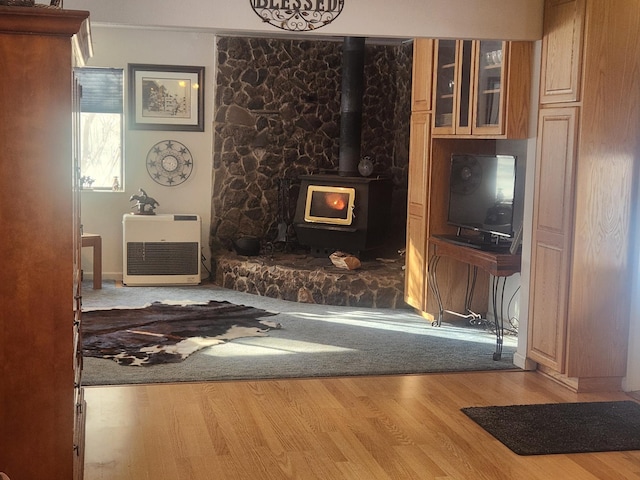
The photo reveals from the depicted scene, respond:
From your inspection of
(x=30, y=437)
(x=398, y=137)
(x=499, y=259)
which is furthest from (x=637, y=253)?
(x=398, y=137)

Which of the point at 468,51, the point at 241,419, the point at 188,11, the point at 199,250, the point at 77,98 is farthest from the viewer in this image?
the point at 199,250

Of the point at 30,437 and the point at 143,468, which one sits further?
the point at 143,468

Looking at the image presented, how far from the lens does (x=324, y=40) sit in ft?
28.0

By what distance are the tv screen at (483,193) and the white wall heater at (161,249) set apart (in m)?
2.74

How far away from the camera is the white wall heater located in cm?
813

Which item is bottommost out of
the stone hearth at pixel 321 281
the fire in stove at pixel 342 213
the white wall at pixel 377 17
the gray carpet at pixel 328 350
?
the gray carpet at pixel 328 350

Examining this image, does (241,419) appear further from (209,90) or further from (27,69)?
(209,90)

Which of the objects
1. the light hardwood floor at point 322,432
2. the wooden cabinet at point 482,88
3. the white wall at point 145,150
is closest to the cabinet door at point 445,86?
the wooden cabinet at point 482,88

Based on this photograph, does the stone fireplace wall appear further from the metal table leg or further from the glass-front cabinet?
the metal table leg

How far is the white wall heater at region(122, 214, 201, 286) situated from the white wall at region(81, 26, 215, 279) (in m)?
0.33

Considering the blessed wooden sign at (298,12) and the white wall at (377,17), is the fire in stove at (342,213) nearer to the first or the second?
the white wall at (377,17)

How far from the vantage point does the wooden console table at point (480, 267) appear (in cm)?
553

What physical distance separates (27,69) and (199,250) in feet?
18.8

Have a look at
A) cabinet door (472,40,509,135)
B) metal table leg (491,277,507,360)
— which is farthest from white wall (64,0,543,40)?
metal table leg (491,277,507,360)
